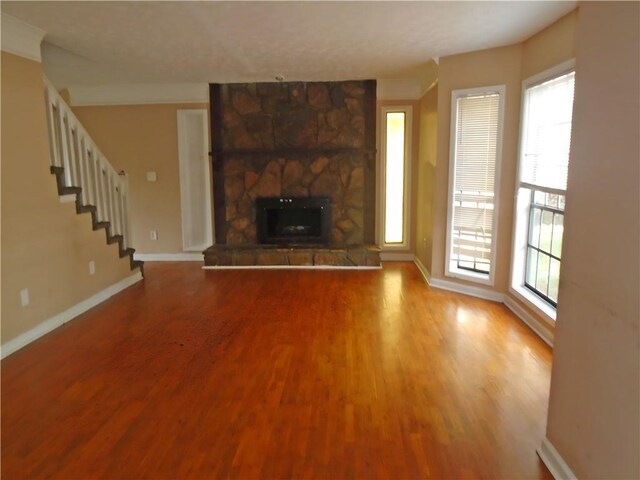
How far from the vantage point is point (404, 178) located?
6148 millimetres

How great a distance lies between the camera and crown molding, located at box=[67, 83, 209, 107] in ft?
19.9

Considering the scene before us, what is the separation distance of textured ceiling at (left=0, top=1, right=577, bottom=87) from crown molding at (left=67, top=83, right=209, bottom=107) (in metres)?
0.77

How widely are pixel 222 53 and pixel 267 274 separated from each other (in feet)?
8.70

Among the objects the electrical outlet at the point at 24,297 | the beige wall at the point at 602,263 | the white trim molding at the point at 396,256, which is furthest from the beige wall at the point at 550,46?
the electrical outlet at the point at 24,297

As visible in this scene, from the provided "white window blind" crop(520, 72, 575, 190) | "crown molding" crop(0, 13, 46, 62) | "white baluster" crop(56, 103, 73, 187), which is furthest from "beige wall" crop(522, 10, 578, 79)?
"white baluster" crop(56, 103, 73, 187)

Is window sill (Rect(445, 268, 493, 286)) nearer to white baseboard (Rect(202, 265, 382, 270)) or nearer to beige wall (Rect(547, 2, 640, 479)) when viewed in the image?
white baseboard (Rect(202, 265, 382, 270))

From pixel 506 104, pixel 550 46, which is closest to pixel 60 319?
pixel 506 104

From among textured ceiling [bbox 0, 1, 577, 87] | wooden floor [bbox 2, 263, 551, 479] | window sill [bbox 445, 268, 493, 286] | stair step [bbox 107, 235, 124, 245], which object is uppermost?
textured ceiling [bbox 0, 1, 577, 87]

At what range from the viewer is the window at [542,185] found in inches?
130

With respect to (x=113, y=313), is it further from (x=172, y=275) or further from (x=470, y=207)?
(x=470, y=207)

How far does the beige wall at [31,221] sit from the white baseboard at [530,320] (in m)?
4.08

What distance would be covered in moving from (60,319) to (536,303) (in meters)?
4.10

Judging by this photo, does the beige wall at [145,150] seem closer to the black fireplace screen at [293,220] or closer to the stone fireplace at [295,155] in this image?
the stone fireplace at [295,155]

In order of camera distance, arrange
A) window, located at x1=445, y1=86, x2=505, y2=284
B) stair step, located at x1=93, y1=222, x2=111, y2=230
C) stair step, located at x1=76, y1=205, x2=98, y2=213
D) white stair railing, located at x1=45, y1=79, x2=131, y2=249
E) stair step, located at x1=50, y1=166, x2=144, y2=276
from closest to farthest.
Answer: stair step, located at x1=50, y1=166, x2=144, y2=276
white stair railing, located at x1=45, y1=79, x2=131, y2=249
stair step, located at x1=76, y1=205, x2=98, y2=213
window, located at x1=445, y1=86, x2=505, y2=284
stair step, located at x1=93, y1=222, x2=111, y2=230
